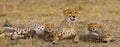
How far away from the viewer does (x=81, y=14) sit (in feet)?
38.1

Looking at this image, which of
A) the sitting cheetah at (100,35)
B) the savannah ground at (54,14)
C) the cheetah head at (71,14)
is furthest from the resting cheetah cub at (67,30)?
the sitting cheetah at (100,35)

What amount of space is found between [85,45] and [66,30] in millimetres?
489

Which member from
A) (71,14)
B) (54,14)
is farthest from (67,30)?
(54,14)

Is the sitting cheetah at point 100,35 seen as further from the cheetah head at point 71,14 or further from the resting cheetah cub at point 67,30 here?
the cheetah head at point 71,14

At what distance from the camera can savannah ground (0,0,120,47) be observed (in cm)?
820

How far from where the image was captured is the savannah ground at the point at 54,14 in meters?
8.20

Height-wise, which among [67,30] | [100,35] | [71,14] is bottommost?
[100,35]

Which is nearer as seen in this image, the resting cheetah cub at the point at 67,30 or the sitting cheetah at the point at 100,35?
the resting cheetah cub at the point at 67,30

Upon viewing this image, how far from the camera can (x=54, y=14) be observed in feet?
37.9

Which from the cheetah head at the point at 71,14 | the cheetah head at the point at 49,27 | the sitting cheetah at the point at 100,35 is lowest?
the sitting cheetah at the point at 100,35

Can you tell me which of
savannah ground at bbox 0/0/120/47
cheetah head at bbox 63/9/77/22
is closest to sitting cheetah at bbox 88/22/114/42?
savannah ground at bbox 0/0/120/47

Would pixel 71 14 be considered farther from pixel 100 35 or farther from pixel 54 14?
pixel 54 14

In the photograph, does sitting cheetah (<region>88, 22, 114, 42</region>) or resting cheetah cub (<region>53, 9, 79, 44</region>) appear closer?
resting cheetah cub (<region>53, 9, 79, 44</region>)

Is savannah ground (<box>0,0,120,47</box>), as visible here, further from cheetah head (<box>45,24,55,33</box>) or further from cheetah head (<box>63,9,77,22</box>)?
cheetah head (<box>63,9,77,22</box>)
